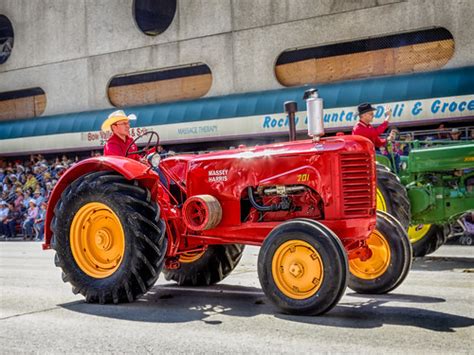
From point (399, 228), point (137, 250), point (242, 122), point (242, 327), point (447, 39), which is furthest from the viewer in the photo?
point (242, 122)

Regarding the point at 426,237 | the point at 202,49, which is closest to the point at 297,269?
the point at 426,237

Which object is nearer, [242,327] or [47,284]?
[242,327]

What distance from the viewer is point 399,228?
701cm

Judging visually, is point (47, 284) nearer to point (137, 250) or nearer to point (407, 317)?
point (137, 250)

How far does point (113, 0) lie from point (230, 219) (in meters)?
22.5

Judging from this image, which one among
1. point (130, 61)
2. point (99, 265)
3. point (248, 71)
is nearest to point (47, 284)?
point (99, 265)

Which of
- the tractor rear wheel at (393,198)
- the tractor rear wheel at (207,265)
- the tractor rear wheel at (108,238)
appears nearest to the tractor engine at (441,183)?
the tractor rear wheel at (393,198)

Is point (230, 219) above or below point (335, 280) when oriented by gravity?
above

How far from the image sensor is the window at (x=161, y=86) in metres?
26.1

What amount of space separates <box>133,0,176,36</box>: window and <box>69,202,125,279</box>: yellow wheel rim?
20.4 metres

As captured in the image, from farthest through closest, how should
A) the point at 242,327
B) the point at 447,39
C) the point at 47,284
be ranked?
the point at 447,39 < the point at 47,284 < the point at 242,327

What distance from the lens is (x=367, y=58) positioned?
22.2m

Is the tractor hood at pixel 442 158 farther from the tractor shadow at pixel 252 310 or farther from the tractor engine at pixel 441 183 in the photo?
the tractor shadow at pixel 252 310

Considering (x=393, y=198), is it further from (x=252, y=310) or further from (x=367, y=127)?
(x=252, y=310)
